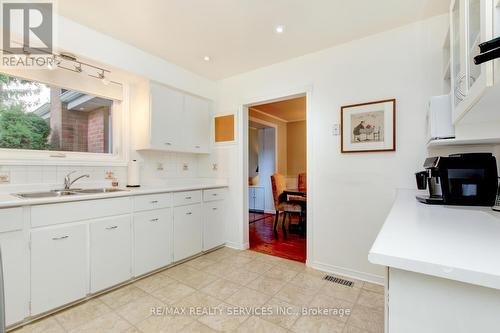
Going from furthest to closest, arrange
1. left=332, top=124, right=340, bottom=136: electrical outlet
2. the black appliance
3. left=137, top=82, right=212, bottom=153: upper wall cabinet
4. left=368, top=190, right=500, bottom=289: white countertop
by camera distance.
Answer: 1. left=137, top=82, right=212, bottom=153: upper wall cabinet
2. left=332, top=124, right=340, bottom=136: electrical outlet
3. the black appliance
4. left=368, top=190, right=500, bottom=289: white countertop

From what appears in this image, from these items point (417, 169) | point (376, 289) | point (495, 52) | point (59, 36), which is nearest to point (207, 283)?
point (376, 289)

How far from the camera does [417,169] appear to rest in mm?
2066

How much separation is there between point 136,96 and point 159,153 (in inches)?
29.8

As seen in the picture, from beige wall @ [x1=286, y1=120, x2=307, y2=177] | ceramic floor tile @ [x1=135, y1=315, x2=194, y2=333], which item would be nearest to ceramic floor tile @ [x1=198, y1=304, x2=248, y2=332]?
ceramic floor tile @ [x1=135, y1=315, x2=194, y2=333]

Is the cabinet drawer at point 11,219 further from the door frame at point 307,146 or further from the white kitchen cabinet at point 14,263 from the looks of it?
Answer: the door frame at point 307,146

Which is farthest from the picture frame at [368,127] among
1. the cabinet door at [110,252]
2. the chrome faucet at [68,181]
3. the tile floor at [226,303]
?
the chrome faucet at [68,181]

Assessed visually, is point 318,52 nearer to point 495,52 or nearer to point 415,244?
point 495,52

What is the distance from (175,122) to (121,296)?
1.95m

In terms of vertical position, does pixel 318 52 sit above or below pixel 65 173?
above

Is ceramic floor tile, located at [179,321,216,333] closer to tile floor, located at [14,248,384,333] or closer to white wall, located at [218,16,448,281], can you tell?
tile floor, located at [14,248,384,333]

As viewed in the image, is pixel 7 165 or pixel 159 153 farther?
pixel 159 153

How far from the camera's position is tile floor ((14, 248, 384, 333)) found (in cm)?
163

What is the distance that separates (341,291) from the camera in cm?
210

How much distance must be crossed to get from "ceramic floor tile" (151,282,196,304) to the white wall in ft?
4.43
